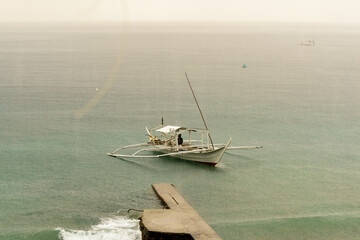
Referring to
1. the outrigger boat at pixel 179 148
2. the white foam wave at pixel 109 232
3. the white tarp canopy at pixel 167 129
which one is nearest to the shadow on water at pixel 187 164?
the outrigger boat at pixel 179 148

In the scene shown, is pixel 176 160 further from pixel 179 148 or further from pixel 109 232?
pixel 109 232

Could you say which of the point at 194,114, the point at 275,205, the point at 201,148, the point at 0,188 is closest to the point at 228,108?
the point at 194,114

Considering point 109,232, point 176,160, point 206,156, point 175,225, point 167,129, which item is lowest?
point 109,232

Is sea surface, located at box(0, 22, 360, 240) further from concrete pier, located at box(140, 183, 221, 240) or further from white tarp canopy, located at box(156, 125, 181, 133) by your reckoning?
white tarp canopy, located at box(156, 125, 181, 133)

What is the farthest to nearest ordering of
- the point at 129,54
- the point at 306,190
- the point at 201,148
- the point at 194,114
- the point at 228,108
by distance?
the point at 129,54 → the point at 228,108 → the point at 194,114 → the point at 201,148 → the point at 306,190

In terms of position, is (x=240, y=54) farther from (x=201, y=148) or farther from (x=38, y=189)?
(x=38, y=189)

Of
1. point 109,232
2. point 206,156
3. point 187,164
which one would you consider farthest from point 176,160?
point 109,232

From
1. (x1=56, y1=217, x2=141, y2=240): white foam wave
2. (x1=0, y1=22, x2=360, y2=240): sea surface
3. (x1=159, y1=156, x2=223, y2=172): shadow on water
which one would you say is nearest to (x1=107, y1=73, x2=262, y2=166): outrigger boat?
(x1=159, y1=156, x2=223, y2=172): shadow on water
